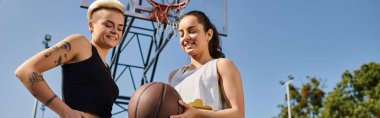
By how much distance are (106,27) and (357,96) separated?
862 inches

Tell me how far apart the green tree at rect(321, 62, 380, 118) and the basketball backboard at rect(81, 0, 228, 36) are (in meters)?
12.8

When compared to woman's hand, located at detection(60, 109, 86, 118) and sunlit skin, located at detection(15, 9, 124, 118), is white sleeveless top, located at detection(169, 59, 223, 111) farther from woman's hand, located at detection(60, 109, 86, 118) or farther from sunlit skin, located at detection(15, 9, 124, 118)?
woman's hand, located at detection(60, 109, 86, 118)

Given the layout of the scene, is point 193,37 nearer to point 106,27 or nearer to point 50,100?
point 106,27

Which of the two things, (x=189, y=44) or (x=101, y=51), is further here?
(x=189, y=44)

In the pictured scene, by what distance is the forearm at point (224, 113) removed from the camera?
7.46 feet

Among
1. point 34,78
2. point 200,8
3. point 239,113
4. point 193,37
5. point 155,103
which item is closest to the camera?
point 34,78

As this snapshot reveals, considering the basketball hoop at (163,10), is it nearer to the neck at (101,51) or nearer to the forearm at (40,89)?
the neck at (101,51)

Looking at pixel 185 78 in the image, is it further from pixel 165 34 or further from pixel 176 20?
pixel 165 34

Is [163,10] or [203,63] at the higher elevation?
[163,10]

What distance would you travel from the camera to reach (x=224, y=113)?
7.77 ft

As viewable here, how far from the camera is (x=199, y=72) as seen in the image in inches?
107

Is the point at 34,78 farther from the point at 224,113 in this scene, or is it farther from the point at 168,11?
the point at 168,11

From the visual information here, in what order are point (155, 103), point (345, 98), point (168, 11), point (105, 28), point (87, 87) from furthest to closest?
point (345, 98) → point (168, 11) → point (105, 28) → point (87, 87) → point (155, 103)

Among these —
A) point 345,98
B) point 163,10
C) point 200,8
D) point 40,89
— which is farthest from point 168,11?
point 345,98
